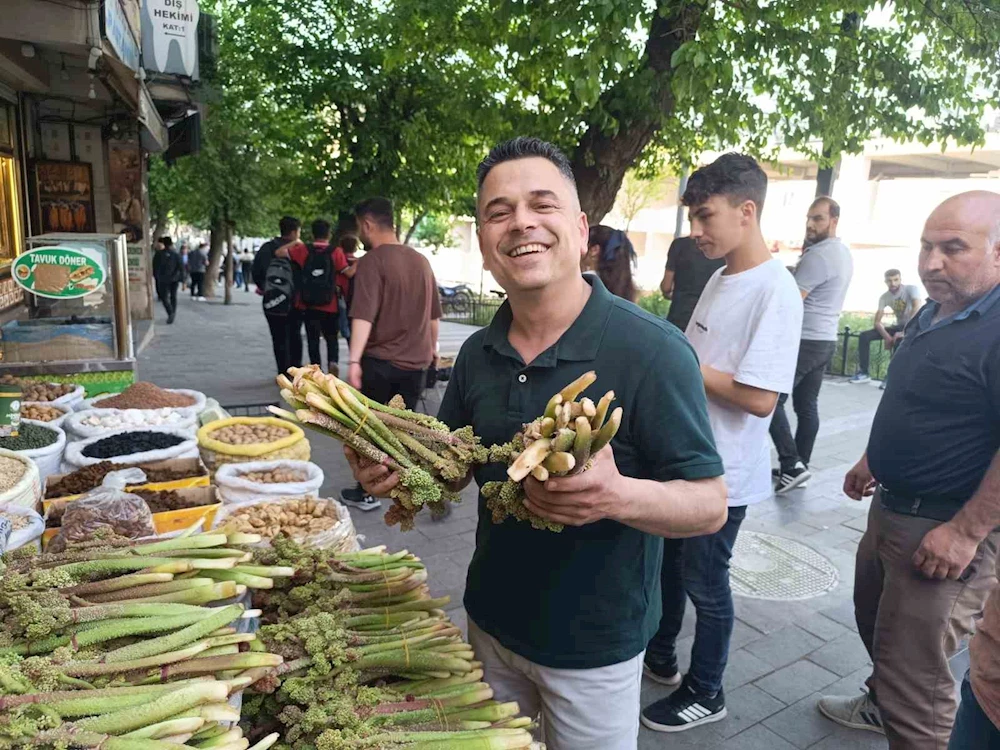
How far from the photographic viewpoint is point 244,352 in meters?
13.8

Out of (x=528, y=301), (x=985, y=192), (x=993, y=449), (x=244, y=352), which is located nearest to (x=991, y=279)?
(x=985, y=192)

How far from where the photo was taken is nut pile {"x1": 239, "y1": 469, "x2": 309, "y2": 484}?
13.5 feet

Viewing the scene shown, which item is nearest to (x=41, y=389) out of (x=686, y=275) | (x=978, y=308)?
(x=686, y=275)

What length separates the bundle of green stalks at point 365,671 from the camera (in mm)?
1842

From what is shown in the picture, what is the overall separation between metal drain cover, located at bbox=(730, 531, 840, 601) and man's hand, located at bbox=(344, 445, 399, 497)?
11.4ft

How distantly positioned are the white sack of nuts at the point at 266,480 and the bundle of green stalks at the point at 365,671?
5.02ft

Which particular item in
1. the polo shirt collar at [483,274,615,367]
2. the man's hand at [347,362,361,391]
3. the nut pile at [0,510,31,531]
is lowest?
the nut pile at [0,510,31,531]

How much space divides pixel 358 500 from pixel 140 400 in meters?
1.90

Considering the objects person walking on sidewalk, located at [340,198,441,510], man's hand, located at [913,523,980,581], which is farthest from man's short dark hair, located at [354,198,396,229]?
man's hand, located at [913,523,980,581]

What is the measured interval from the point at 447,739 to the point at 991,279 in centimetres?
256

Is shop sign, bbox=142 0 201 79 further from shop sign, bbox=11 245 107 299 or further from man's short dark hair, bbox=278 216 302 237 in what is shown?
shop sign, bbox=11 245 107 299

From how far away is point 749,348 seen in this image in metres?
2.86

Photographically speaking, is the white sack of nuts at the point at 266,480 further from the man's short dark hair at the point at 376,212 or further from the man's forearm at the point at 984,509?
the man's forearm at the point at 984,509

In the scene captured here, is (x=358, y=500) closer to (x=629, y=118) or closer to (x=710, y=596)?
(x=710, y=596)
